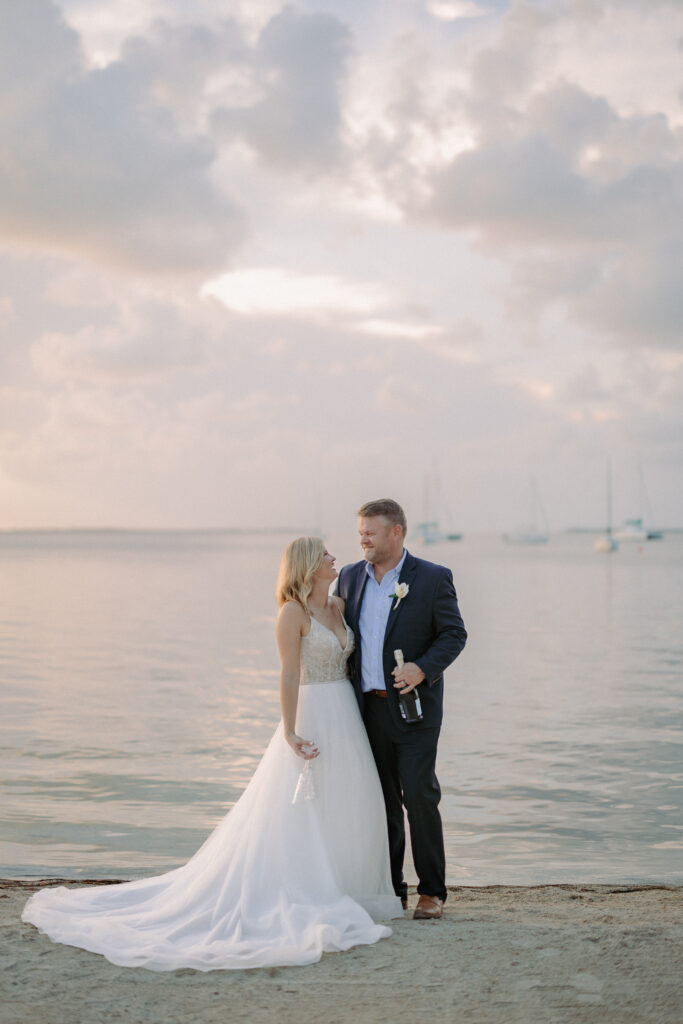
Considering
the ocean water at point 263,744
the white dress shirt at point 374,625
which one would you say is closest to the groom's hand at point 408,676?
the white dress shirt at point 374,625

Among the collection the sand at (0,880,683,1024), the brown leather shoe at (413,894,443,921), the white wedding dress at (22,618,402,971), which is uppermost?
the white wedding dress at (22,618,402,971)

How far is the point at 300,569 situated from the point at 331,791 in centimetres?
120

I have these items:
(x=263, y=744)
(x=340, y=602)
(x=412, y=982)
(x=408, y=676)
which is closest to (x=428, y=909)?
(x=412, y=982)

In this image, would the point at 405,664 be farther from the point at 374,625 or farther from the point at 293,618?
the point at 293,618

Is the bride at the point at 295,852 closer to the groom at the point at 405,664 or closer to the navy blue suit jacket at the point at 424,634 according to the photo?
the groom at the point at 405,664

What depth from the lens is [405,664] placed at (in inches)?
211

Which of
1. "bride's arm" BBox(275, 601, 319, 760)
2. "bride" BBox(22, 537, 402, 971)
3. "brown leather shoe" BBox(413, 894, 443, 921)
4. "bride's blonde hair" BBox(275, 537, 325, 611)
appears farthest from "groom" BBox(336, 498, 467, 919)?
"bride's arm" BBox(275, 601, 319, 760)

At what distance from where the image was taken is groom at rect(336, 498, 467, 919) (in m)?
5.47

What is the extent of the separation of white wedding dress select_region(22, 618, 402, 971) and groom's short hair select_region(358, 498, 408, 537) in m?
0.66

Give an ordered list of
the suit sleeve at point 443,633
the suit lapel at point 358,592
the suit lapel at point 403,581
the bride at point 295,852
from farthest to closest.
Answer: the suit lapel at point 358,592, the suit lapel at point 403,581, the suit sleeve at point 443,633, the bride at point 295,852

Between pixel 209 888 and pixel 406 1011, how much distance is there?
1472 mm

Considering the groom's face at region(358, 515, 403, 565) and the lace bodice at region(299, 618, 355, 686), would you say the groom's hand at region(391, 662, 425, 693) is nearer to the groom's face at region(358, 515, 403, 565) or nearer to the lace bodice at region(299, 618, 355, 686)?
the lace bodice at region(299, 618, 355, 686)

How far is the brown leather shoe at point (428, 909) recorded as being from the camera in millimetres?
5371

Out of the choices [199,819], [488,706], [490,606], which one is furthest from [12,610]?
[199,819]
